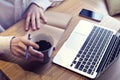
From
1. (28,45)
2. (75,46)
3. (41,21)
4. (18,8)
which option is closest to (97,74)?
(75,46)

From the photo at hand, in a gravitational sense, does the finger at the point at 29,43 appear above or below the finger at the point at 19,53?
above

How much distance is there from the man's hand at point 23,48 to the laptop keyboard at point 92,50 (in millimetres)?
138

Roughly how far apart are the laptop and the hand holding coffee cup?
0.05 m

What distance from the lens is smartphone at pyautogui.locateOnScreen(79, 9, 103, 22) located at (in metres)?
1.04

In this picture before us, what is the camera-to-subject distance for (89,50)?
2.90ft

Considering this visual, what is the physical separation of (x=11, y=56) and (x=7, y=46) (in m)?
0.04

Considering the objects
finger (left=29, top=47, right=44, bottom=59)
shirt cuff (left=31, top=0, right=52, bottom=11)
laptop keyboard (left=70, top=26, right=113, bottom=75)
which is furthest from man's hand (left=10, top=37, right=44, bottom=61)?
shirt cuff (left=31, top=0, right=52, bottom=11)

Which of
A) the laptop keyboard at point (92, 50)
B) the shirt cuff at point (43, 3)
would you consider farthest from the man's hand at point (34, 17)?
the laptop keyboard at point (92, 50)

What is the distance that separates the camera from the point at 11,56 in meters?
0.89

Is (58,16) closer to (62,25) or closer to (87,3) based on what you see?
(62,25)

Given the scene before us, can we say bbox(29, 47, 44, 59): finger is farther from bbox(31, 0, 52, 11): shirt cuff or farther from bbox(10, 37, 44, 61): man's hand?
bbox(31, 0, 52, 11): shirt cuff

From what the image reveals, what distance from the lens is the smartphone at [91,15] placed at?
104 cm

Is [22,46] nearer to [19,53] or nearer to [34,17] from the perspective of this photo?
[19,53]

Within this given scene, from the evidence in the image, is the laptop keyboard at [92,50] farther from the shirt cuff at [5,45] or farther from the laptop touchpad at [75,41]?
the shirt cuff at [5,45]
